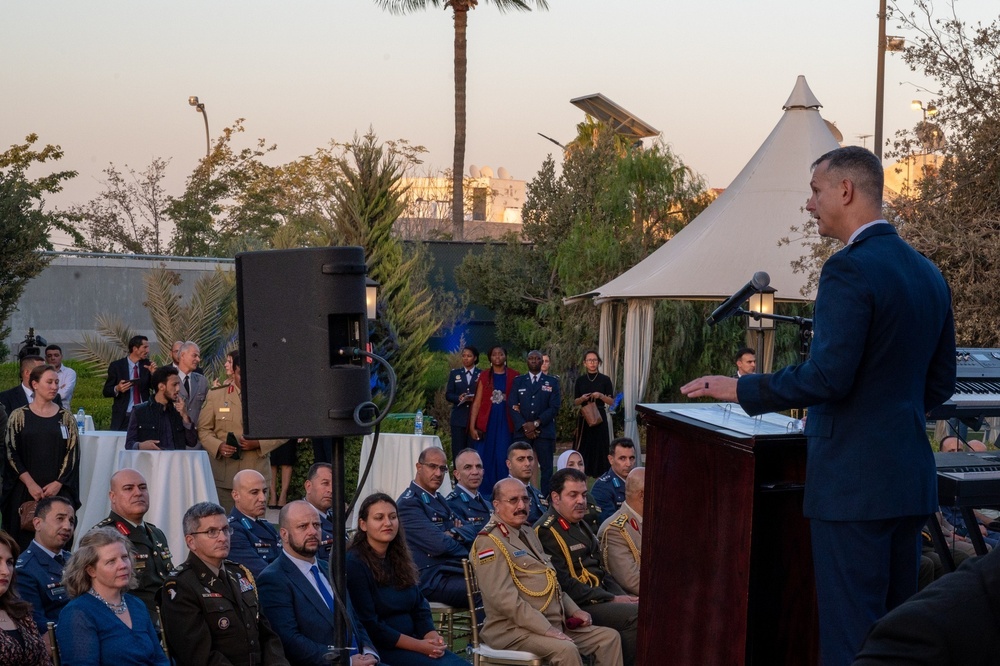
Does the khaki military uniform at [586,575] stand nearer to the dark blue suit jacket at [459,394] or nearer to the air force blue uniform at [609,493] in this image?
the air force blue uniform at [609,493]

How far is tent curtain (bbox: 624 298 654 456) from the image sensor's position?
51.8ft

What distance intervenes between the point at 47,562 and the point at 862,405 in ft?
14.1

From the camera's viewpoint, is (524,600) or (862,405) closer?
(862,405)

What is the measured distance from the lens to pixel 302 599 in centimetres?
543

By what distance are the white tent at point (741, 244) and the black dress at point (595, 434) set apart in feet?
3.71

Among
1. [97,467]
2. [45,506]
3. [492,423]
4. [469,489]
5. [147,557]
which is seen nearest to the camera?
[45,506]

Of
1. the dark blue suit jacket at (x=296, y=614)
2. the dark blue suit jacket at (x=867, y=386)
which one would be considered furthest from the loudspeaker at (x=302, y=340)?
the dark blue suit jacket at (x=296, y=614)

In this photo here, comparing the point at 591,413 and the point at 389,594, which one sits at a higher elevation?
the point at 389,594

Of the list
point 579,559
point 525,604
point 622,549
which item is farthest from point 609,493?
point 525,604

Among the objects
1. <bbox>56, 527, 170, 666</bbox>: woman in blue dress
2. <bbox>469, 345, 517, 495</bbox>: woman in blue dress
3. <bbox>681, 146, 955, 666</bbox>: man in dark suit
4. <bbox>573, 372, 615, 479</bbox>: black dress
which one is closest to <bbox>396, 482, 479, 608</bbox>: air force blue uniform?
<bbox>56, 527, 170, 666</bbox>: woman in blue dress

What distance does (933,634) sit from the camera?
4.11 ft

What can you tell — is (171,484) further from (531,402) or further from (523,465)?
(531,402)

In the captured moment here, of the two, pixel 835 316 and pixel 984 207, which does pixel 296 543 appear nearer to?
pixel 835 316

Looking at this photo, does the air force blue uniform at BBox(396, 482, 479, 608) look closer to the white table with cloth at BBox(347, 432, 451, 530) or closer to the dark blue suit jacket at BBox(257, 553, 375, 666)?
the dark blue suit jacket at BBox(257, 553, 375, 666)
